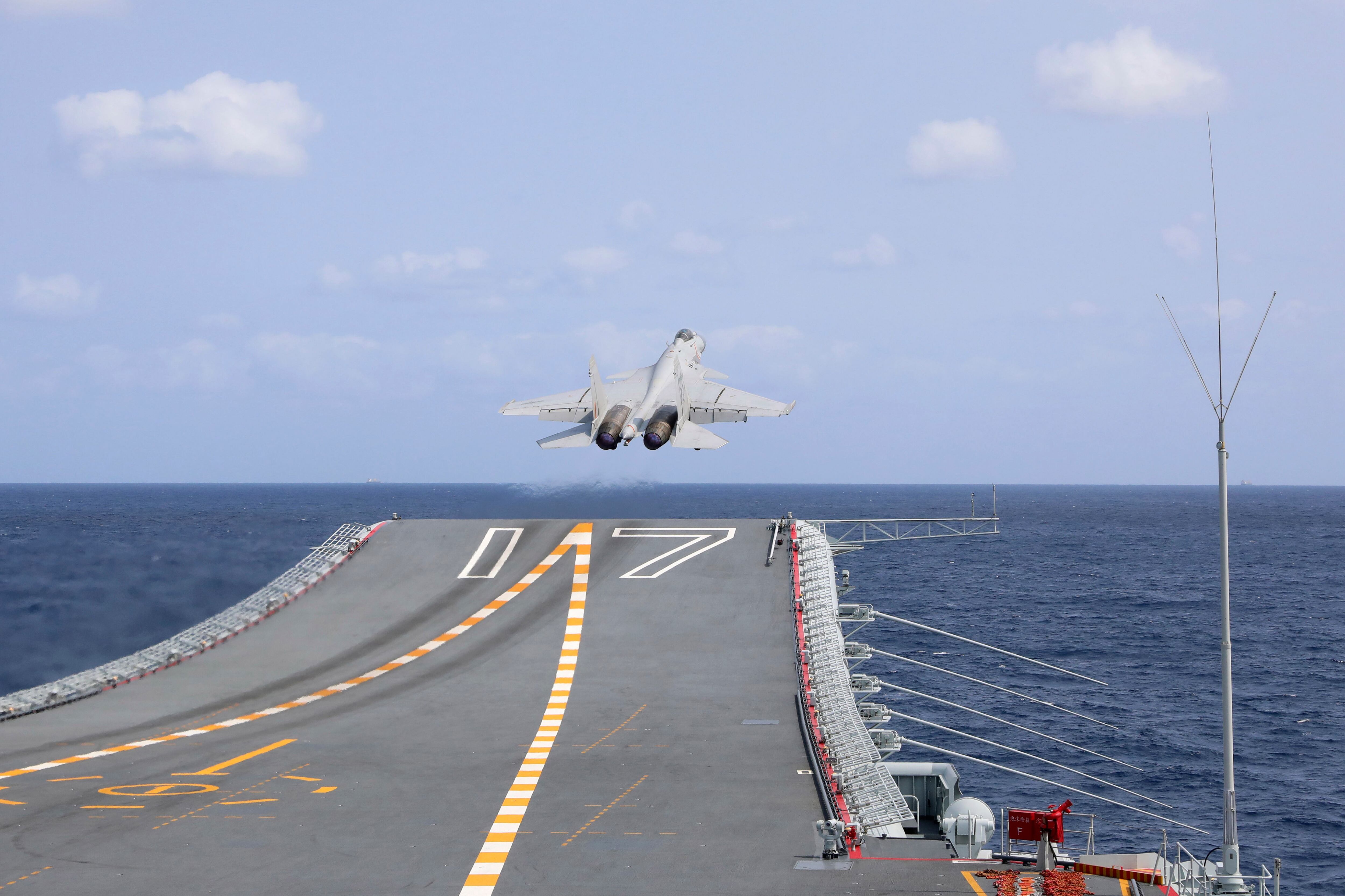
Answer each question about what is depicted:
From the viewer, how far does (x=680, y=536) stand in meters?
63.2

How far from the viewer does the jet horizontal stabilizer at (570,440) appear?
5681 cm

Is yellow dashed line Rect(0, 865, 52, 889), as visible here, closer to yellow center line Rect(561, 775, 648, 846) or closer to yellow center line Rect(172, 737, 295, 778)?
yellow center line Rect(172, 737, 295, 778)

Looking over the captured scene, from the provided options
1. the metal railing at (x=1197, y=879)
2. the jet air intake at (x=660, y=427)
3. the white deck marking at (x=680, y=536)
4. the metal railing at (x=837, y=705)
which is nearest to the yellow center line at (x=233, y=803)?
the metal railing at (x=837, y=705)

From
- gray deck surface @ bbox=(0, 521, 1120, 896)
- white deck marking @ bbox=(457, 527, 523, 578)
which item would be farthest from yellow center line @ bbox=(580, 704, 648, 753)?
white deck marking @ bbox=(457, 527, 523, 578)

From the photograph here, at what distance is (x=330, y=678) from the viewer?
43.8 m

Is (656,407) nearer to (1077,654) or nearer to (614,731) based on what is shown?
(614,731)

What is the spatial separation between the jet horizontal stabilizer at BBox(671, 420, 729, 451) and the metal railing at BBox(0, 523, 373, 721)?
18399 mm

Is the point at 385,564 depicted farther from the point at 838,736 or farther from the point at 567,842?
the point at 567,842

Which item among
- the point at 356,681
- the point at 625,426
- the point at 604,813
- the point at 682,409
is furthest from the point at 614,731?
the point at 682,409

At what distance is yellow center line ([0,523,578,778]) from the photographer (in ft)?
112

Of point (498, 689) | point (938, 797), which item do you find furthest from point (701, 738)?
point (938, 797)

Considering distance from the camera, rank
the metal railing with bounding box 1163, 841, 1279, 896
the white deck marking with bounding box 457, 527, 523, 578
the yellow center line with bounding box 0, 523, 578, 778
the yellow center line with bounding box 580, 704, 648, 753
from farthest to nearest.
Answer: the white deck marking with bounding box 457, 527, 523, 578
the yellow center line with bounding box 580, 704, 648, 753
the yellow center line with bounding box 0, 523, 578, 778
the metal railing with bounding box 1163, 841, 1279, 896

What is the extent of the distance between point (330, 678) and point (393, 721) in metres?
6.97

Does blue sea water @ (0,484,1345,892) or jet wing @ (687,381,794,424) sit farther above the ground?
jet wing @ (687,381,794,424)
